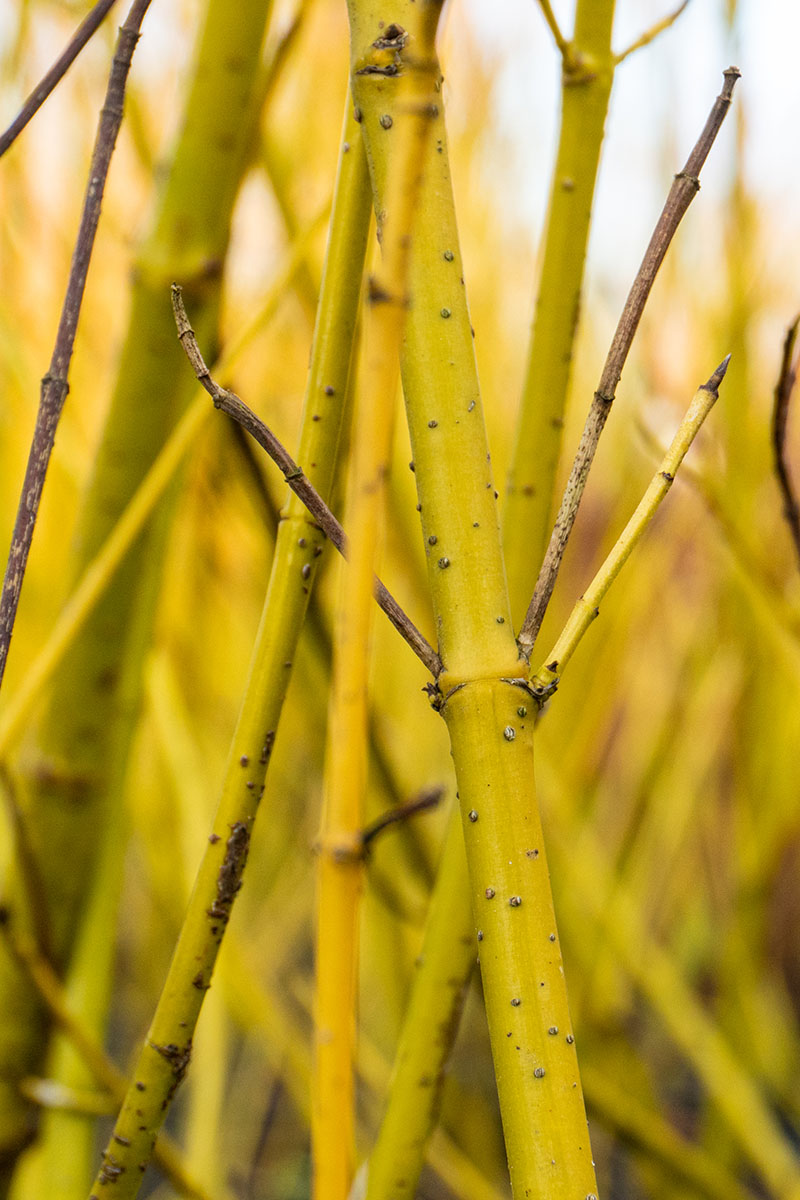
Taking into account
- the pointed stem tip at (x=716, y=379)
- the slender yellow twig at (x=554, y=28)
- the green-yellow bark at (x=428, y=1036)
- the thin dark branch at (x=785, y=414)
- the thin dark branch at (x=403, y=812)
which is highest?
the slender yellow twig at (x=554, y=28)

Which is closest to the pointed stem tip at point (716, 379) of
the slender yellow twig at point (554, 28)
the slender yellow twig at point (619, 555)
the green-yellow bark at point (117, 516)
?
the slender yellow twig at point (619, 555)

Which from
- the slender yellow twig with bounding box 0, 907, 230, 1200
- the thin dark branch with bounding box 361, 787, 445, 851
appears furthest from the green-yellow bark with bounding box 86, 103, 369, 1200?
the slender yellow twig with bounding box 0, 907, 230, 1200

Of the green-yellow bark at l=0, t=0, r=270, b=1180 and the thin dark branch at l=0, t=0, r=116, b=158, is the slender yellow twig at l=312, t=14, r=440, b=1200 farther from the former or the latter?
the green-yellow bark at l=0, t=0, r=270, b=1180

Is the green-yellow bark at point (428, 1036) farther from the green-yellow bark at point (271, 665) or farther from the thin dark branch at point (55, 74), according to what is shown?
the thin dark branch at point (55, 74)

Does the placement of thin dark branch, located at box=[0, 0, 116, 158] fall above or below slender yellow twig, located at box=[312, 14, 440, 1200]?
above

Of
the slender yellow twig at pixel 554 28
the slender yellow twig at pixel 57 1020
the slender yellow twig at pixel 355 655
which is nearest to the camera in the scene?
the slender yellow twig at pixel 355 655

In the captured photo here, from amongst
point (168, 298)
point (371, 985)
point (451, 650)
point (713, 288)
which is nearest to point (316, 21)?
point (713, 288)

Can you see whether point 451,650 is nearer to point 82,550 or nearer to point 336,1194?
point 336,1194
